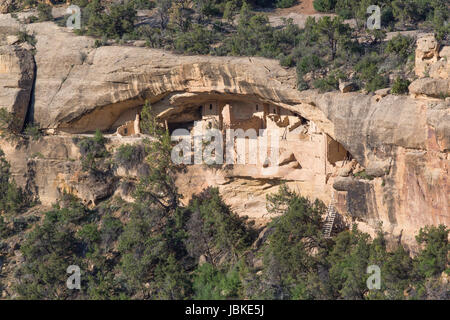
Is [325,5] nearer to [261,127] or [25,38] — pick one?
[261,127]

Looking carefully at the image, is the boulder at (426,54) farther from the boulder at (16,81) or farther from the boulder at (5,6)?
the boulder at (5,6)

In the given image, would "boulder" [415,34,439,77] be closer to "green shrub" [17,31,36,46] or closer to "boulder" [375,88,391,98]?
"boulder" [375,88,391,98]

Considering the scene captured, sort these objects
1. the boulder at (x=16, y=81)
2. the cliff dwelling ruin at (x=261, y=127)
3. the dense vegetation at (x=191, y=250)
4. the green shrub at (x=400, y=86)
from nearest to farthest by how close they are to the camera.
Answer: the dense vegetation at (x=191, y=250) < the green shrub at (x=400, y=86) < the cliff dwelling ruin at (x=261, y=127) < the boulder at (x=16, y=81)

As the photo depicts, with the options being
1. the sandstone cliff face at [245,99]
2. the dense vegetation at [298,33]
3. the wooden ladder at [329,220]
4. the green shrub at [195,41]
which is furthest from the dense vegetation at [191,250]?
the dense vegetation at [298,33]

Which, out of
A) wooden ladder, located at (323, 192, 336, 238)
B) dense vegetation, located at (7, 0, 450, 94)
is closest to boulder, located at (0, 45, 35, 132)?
dense vegetation, located at (7, 0, 450, 94)

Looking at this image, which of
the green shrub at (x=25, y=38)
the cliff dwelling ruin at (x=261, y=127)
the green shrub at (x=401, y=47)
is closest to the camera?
the cliff dwelling ruin at (x=261, y=127)

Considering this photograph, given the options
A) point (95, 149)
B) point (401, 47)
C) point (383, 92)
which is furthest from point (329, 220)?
point (95, 149)
